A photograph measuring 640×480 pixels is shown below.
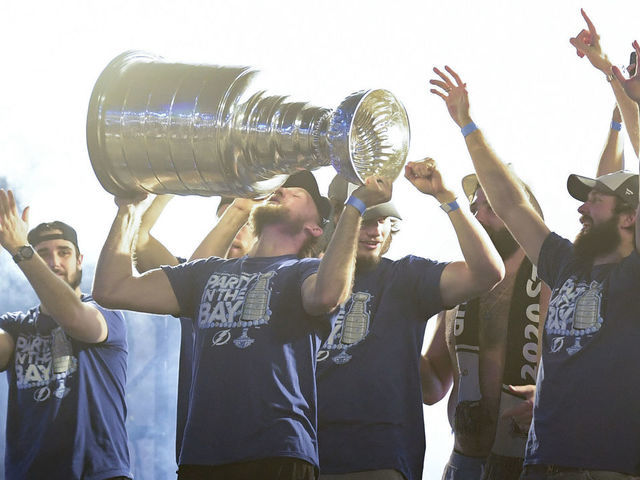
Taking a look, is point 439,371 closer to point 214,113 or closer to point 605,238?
point 605,238

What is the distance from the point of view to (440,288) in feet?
8.34

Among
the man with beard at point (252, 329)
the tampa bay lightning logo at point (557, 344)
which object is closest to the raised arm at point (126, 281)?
the man with beard at point (252, 329)

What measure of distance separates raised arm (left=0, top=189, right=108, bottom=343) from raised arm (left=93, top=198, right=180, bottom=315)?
0.49 metres

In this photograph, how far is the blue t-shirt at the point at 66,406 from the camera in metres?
3.11

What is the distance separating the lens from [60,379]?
10.4 feet

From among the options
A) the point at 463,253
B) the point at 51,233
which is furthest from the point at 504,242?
the point at 51,233

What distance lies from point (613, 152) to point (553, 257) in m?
0.61


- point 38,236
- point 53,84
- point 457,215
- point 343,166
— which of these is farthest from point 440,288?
point 53,84

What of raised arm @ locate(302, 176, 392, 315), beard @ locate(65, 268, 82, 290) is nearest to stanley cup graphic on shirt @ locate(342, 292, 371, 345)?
raised arm @ locate(302, 176, 392, 315)

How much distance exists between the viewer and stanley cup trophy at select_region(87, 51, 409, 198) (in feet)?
6.24

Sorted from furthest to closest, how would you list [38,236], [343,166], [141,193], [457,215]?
[38,236], [457,215], [141,193], [343,166]

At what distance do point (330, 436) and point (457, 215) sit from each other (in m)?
0.68

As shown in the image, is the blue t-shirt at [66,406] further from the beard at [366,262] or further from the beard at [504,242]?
the beard at [504,242]

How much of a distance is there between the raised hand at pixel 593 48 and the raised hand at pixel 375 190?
2.81 ft
